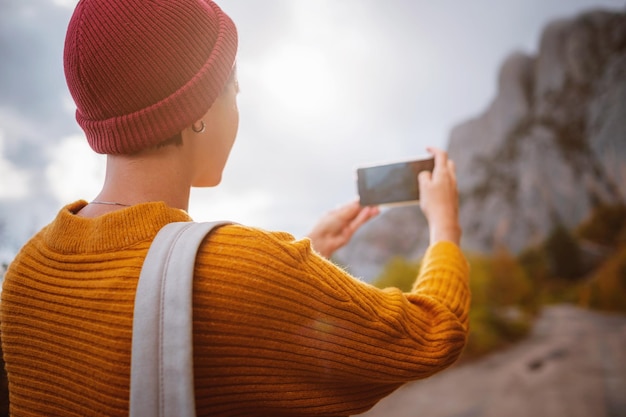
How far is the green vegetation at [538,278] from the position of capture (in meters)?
9.15

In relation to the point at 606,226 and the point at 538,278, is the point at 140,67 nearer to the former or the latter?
the point at 538,278

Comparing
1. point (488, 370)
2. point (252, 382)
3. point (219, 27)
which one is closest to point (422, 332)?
point (252, 382)

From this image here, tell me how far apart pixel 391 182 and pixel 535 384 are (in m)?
8.32

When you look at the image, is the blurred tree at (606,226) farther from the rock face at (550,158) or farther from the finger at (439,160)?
the finger at (439,160)

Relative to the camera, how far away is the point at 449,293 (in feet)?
2.47

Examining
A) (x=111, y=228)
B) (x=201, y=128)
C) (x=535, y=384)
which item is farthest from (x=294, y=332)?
(x=535, y=384)

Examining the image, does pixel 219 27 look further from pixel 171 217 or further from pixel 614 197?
pixel 614 197

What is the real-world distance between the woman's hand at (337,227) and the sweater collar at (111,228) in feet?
2.05

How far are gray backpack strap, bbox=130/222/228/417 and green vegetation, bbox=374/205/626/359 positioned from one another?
23.0 ft

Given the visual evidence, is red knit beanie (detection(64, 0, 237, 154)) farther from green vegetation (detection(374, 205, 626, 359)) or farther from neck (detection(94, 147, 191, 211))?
green vegetation (detection(374, 205, 626, 359))

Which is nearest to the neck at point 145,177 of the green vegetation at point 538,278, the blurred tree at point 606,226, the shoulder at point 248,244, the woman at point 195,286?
the woman at point 195,286

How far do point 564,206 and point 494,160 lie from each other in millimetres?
7088

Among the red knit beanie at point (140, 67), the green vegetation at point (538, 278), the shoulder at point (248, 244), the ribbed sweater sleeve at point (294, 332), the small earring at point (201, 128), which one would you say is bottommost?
the green vegetation at point (538, 278)

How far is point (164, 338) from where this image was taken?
436 mm
